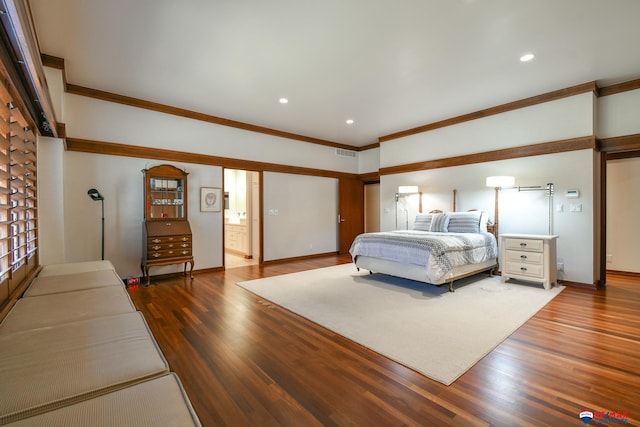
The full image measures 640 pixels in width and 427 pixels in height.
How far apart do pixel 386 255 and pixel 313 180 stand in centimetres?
349

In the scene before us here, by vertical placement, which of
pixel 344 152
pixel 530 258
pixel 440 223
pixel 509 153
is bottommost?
pixel 530 258

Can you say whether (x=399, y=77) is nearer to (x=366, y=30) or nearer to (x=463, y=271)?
(x=366, y=30)

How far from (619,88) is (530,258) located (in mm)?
2910

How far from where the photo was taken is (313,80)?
4195 mm

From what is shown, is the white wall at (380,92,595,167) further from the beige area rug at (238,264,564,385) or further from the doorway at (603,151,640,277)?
the beige area rug at (238,264,564,385)

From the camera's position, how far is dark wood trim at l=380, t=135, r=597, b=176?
14.6 feet

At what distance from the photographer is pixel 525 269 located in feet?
14.8

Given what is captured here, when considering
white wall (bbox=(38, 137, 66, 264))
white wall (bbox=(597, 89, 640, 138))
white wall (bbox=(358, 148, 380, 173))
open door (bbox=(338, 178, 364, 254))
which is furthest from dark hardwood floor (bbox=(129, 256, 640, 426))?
white wall (bbox=(358, 148, 380, 173))

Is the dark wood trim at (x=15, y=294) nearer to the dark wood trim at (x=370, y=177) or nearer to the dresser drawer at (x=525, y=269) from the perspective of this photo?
the dresser drawer at (x=525, y=269)

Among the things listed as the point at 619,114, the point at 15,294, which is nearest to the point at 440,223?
the point at 619,114

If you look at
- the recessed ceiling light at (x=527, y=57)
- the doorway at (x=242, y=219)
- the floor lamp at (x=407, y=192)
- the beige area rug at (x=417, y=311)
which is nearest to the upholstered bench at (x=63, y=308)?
the beige area rug at (x=417, y=311)

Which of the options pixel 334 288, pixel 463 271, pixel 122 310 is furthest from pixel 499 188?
pixel 122 310

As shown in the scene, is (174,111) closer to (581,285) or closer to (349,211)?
(349,211)

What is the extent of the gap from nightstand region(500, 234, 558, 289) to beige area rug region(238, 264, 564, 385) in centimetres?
17
